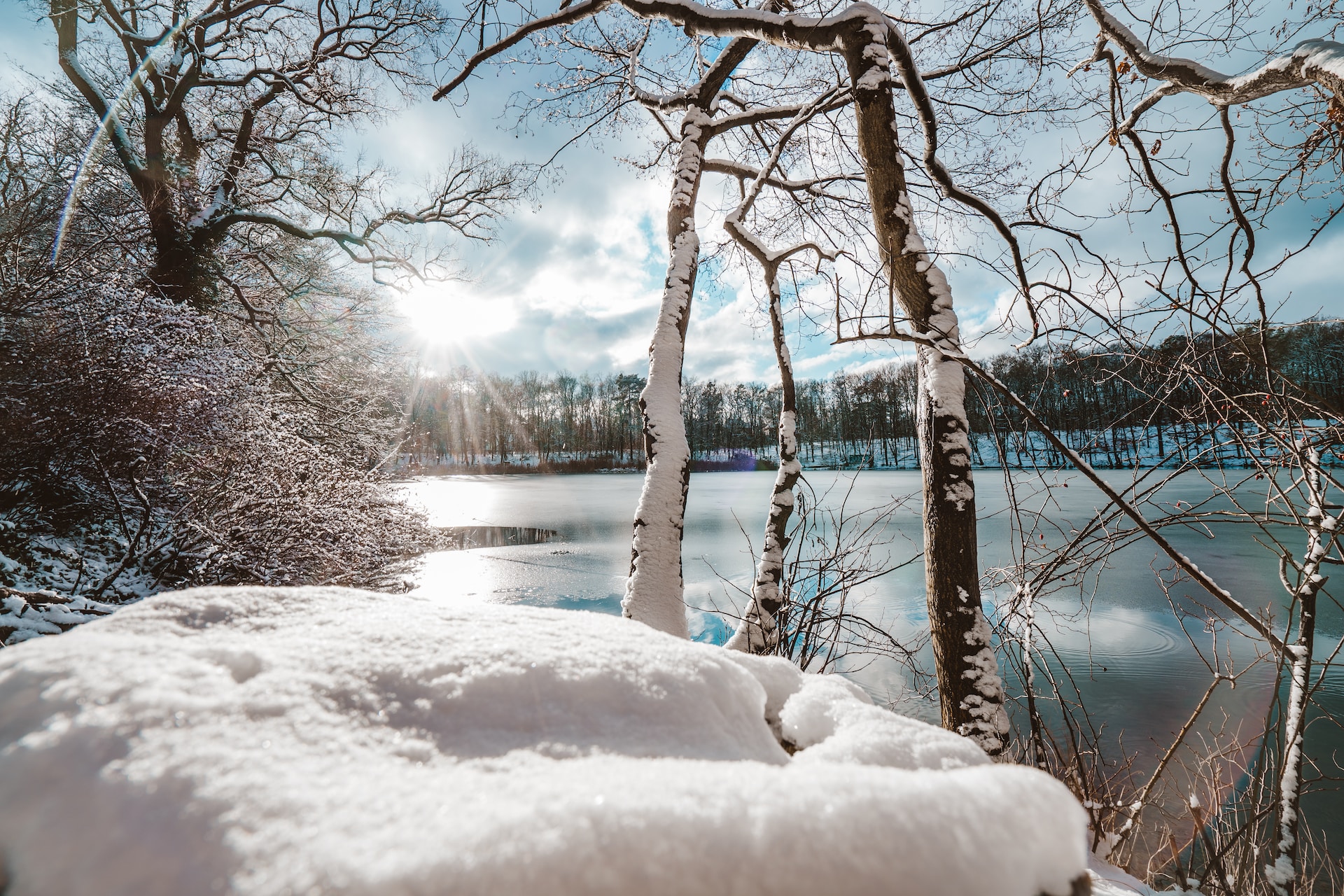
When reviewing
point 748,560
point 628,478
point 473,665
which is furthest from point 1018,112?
point 628,478

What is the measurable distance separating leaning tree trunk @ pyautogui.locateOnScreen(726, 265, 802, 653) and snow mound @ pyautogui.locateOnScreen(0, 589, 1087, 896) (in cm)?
280

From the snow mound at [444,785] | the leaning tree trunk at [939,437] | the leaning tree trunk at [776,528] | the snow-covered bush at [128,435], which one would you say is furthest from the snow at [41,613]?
the leaning tree trunk at [939,437]

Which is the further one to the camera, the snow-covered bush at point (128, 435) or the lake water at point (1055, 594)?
the lake water at point (1055, 594)

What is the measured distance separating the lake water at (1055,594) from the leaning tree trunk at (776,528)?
37 cm

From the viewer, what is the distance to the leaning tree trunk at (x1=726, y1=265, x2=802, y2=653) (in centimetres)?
387

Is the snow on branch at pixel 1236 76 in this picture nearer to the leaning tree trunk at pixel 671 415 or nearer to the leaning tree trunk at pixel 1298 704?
the leaning tree trunk at pixel 1298 704

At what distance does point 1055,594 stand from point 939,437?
12476 mm

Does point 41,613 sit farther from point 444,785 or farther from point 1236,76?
point 1236,76

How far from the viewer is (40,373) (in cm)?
487

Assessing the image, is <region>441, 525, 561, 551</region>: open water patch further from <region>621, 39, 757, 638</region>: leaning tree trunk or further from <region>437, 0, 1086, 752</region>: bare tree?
<region>437, 0, 1086, 752</region>: bare tree

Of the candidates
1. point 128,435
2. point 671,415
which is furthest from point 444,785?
point 128,435

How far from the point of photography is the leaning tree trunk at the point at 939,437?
7.89 feet

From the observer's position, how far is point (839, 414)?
181 feet

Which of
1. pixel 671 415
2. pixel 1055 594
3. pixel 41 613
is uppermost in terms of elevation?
pixel 671 415
